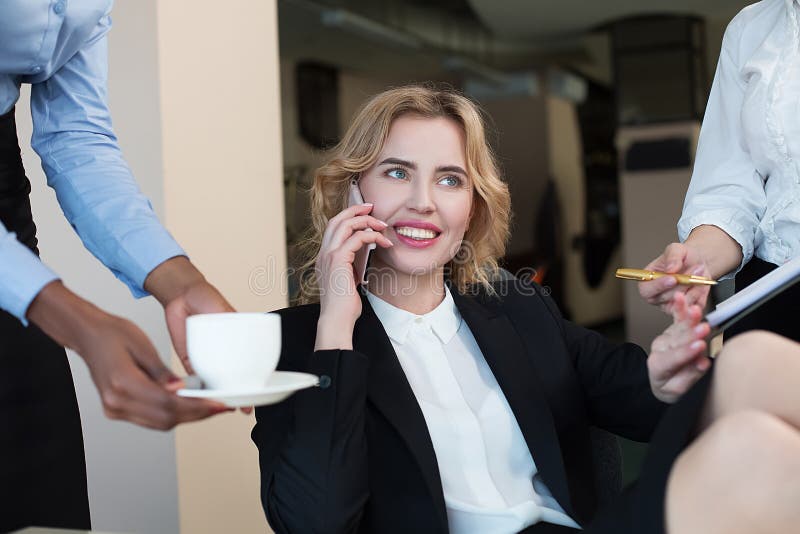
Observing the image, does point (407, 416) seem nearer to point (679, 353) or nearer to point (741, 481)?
point (679, 353)

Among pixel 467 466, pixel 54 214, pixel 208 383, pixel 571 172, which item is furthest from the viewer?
pixel 571 172

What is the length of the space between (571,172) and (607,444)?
1142 centimetres

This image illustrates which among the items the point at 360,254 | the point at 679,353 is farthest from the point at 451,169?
the point at 679,353

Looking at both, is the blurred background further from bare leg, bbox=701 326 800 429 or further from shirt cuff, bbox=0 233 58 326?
shirt cuff, bbox=0 233 58 326

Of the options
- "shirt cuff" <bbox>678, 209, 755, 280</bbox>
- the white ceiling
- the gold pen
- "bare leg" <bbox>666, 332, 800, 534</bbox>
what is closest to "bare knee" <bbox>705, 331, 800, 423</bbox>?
"bare leg" <bbox>666, 332, 800, 534</bbox>

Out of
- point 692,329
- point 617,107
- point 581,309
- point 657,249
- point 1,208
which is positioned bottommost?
point 581,309

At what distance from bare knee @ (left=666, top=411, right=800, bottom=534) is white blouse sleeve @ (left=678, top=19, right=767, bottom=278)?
83 cm

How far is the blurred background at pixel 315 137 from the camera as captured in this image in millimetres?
2574

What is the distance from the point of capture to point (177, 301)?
4.07ft

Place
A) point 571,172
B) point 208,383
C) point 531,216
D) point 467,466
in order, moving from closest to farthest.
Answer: point 208,383, point 467,466, point 531,216, point 571,172

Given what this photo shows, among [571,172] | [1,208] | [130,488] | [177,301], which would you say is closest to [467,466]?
[177,301]

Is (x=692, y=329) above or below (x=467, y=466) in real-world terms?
above

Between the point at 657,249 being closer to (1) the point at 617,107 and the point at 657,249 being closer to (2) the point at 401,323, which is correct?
(1) the point at 617,107

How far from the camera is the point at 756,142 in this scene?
6.16 feet
